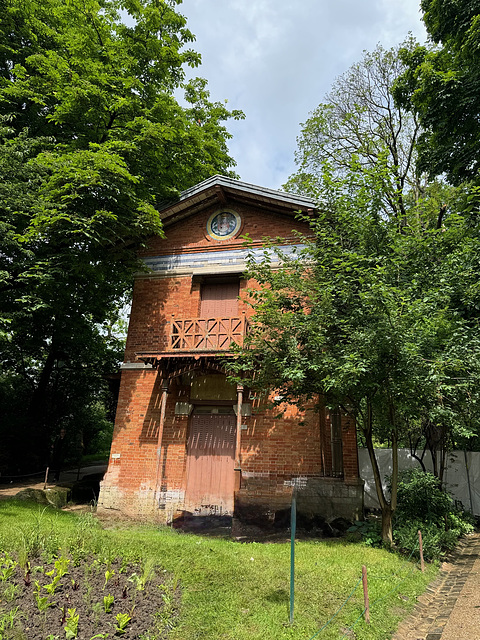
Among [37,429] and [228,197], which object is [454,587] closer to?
[228,197]

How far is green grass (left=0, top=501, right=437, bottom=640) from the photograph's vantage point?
484 cm

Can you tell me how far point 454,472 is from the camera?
1397 cm

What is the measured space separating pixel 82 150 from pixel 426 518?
1265 cm

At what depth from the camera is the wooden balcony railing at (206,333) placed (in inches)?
445

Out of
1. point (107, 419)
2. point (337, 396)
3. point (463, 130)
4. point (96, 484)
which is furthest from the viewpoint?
point (107, 419)

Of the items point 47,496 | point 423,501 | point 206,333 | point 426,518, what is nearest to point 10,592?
point 206,333

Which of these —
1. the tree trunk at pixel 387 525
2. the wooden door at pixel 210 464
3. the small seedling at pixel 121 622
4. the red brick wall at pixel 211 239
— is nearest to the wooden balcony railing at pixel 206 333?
the wooden door at pixel 210 464

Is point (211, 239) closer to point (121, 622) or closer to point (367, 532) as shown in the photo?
point (367, 532)

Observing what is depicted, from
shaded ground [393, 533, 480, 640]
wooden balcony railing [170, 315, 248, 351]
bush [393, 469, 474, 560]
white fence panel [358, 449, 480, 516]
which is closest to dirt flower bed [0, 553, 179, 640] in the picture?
shaded ground [393, 533, 480, 640]

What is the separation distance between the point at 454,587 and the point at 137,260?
36.0 feet

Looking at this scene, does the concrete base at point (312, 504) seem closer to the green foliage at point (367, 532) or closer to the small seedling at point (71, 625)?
A: the green foliage at point (367, 532)

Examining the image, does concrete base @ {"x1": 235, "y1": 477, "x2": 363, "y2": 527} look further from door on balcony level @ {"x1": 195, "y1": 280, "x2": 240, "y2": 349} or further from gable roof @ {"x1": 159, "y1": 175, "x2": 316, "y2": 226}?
gable roof @ {"x1": 159, "y1": 175, "x2": 316, "y2": 226}

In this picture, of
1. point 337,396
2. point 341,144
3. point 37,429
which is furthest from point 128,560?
point 341,144

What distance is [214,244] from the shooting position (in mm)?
13500
